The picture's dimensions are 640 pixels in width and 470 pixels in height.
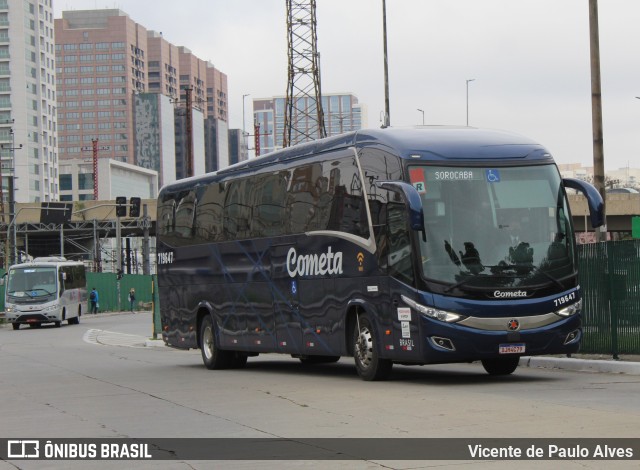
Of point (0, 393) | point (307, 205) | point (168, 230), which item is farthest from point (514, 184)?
point (168, 230)

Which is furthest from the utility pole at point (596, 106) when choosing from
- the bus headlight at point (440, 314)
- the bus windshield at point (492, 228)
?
the bus headlight at point (440, 314)

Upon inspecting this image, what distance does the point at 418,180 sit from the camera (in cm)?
1659

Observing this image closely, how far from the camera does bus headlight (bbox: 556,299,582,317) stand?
54.7ft

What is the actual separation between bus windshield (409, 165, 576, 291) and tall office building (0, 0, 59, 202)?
529 ft

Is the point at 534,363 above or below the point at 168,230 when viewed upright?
below

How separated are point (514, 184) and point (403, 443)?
277 inches

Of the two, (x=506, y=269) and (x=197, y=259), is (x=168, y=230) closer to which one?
(x=197, y=259)

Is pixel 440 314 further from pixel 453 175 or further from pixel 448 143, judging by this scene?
pixel 448 143

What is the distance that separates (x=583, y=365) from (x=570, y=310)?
288 cm

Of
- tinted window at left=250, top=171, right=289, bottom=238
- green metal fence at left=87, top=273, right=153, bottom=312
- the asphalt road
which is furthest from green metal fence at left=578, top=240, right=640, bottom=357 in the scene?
green metal fence at left=87, top=273, right=153, bottom=312

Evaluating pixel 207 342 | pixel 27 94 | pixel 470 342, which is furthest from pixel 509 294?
pixel 27 94

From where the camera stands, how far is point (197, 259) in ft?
78.3

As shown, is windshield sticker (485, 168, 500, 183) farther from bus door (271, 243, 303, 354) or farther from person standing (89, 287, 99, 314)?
person standing (89, 287, 99, 314)

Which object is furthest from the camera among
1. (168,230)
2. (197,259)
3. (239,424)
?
(168,230)
